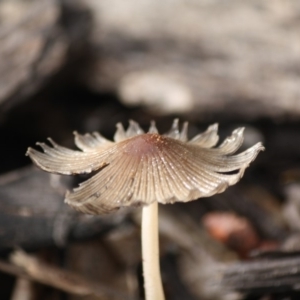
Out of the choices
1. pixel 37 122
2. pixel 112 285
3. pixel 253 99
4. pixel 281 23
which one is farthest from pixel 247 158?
pixel 37 122

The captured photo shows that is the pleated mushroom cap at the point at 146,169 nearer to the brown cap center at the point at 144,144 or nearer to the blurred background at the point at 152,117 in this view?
the brown cap center at the point at 144,144

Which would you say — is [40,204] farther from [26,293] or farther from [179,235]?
[179,235]

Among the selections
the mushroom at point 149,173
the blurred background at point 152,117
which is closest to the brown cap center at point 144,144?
the mushroom at point 149,173

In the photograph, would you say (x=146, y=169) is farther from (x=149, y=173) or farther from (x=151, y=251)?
(x=151, y=251)

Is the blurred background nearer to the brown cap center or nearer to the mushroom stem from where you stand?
the mushroom stem

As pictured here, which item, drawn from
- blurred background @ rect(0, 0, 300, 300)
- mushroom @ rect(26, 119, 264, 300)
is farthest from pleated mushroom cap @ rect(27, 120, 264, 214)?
blurred background @ rect(0, 0, 300, 300)

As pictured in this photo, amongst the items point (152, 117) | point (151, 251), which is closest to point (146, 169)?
point (151, 251)
